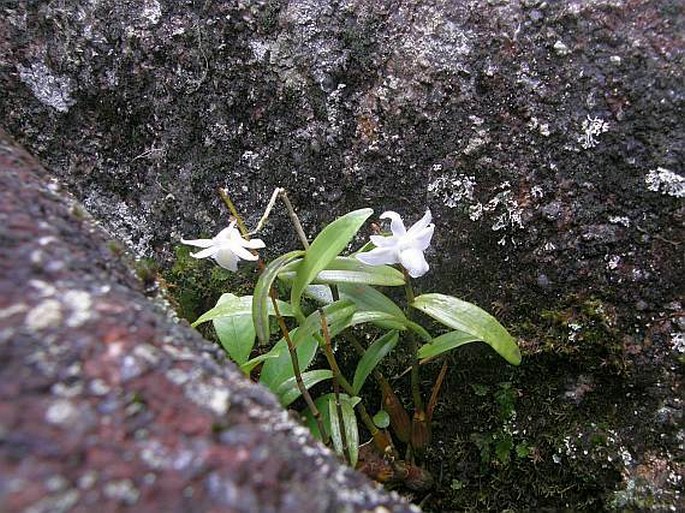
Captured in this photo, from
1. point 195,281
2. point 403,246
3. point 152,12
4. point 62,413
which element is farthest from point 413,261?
point 152,12

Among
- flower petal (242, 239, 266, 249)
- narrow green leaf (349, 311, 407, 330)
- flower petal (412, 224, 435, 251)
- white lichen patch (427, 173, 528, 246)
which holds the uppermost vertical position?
white lichen patch (427, 173, 528, 246)

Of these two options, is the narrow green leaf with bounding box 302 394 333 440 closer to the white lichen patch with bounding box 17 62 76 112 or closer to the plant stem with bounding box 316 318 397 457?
the plant stem with bounding box 316 318 397 457

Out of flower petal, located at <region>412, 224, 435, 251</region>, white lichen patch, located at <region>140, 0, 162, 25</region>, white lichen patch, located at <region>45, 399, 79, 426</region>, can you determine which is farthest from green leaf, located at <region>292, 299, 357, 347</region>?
white lichen patch, located at <region>140, 0, 162, 25</region>

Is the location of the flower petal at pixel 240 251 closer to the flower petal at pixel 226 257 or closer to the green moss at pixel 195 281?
the flower petal at pixel 226 257

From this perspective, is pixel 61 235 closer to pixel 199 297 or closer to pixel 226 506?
pixel 226 506

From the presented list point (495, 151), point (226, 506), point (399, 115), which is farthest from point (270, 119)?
point (226, 506)

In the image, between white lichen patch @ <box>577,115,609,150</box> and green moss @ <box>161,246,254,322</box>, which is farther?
green moss @ <box>161,246,254,322</box>

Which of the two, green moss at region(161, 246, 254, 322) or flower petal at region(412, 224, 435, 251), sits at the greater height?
flower petal at region(412, 224, 435, 251)
